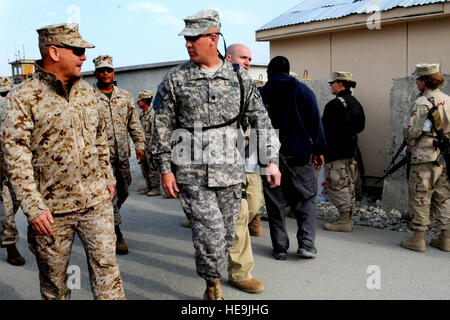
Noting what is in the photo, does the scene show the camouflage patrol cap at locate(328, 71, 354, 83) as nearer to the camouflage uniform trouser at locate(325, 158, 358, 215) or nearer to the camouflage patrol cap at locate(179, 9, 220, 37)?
the camouflage uniform trouser at locate(325, 158, 358, 215)

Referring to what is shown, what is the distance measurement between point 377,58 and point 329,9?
1.43 meters

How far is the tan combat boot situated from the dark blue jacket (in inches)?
56.1

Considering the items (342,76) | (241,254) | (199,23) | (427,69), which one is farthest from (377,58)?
(199,23)

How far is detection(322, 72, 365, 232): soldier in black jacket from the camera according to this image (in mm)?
5574

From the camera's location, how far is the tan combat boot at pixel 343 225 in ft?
18.2

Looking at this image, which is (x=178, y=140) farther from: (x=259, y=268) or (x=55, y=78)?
(x=259, y=268)

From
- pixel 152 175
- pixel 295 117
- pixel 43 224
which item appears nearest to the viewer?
pixel 43 224

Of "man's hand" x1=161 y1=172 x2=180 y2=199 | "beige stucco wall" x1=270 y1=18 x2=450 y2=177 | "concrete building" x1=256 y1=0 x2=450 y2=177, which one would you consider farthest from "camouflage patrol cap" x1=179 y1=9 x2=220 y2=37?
"beige stucco wall" x1=270 y1=18 x2=450 y2=177

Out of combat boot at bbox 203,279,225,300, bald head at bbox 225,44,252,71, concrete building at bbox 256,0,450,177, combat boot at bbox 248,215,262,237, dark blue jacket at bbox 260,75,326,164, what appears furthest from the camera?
concrete building at bbox 256,0,450,177

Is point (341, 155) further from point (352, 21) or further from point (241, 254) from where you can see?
point (352, 21)

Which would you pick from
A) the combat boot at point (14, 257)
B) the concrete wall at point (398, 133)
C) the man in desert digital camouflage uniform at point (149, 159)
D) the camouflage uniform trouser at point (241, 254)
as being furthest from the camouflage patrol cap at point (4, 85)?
the concrete wall at point (398, 133)

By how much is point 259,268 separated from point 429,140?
2206 millimetres

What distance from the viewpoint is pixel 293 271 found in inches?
164

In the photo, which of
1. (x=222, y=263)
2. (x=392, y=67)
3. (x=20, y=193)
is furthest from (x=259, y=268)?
(x=392, y=67)
